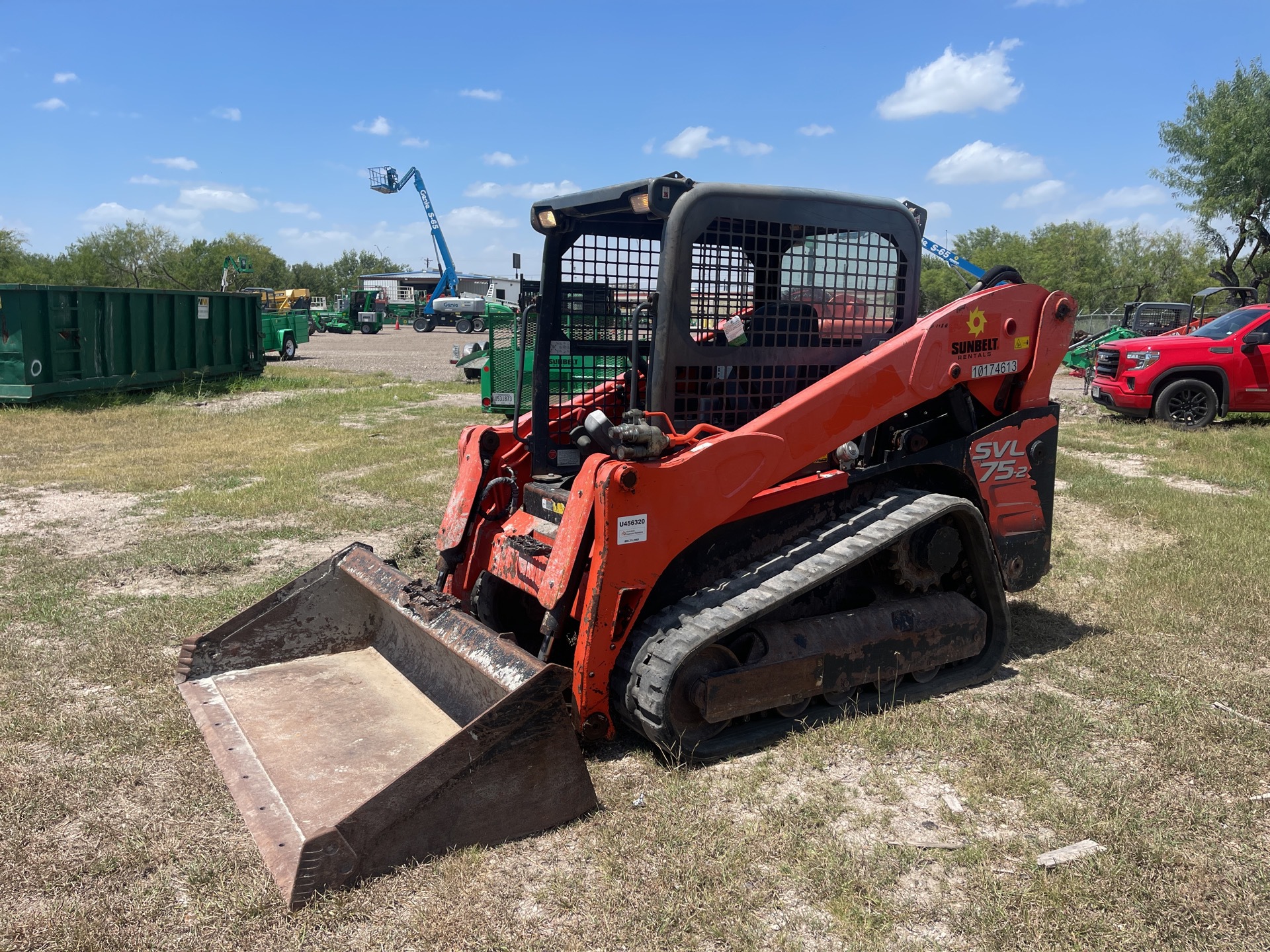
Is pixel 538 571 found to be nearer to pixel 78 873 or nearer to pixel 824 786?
pixel 824 786

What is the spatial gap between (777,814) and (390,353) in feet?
101

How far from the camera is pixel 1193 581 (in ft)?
21.3

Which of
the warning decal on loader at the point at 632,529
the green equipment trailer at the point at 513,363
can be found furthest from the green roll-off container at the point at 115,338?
the warning decal on loader at the point at 632,529

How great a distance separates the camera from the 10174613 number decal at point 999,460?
502cm

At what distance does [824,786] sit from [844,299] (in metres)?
2.28

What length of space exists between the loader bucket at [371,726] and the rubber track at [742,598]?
426 millimetres

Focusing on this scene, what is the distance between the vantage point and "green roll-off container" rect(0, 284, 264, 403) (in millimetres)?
14891

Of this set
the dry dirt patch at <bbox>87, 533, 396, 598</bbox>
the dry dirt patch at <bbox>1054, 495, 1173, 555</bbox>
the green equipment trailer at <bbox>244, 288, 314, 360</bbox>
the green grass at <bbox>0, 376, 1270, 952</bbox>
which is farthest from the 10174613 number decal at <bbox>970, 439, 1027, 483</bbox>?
the green equipment trailer at <bbox>244, 288, 314, 360</bbox>

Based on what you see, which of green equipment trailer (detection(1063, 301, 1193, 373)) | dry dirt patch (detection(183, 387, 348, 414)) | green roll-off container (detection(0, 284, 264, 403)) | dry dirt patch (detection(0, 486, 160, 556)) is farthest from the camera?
green equipment trailer (detection(1063, 301, 1193, 373))

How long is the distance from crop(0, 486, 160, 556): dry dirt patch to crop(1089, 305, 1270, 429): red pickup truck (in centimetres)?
1323

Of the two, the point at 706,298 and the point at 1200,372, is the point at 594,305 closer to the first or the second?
the point at 706,298

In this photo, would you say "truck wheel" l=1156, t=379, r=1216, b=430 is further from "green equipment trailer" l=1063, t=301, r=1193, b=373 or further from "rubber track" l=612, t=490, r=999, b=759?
"rubber track" l=612, t=490, r=999, b=759

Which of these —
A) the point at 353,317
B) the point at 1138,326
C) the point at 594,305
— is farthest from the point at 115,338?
the point at 353,317

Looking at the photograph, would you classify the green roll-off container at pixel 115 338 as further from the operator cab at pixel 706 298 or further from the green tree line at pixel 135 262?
the green tree line at pixel 135 262
